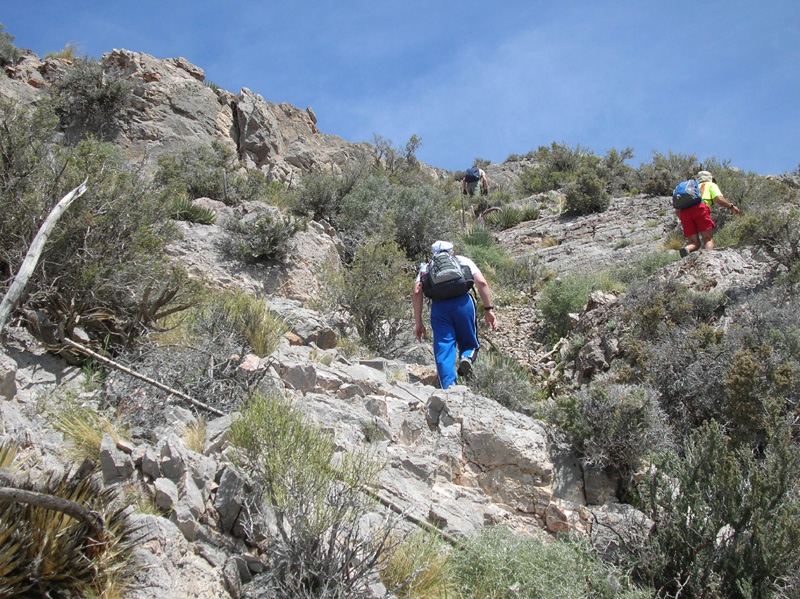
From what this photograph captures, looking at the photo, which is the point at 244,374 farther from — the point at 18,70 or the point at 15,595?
the point at 18,70

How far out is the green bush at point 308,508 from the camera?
287cm

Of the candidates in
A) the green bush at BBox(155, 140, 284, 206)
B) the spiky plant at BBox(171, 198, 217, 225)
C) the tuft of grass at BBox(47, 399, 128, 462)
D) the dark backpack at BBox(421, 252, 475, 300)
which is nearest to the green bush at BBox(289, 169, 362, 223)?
the green bush at BBox(155, 140, 284, 206)

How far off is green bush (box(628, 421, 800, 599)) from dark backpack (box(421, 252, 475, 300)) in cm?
305

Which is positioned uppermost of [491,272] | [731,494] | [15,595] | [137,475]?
[491,272]

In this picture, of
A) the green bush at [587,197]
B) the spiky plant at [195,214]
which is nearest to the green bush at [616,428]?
the spiky plant at [195,214]

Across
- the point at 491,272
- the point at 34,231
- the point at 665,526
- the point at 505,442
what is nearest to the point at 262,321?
the point at 34,231

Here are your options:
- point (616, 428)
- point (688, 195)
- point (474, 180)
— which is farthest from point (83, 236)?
point (474, 180)

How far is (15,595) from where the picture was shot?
2.32 m

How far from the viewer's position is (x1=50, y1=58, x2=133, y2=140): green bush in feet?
45.3

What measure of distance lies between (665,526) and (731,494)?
0.49 m

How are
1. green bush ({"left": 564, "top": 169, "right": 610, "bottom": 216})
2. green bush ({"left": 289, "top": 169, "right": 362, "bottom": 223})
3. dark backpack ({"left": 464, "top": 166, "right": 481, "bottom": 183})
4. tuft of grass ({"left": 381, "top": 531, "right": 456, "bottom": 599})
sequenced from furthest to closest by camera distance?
dark backpack ({"left": 464, "top": 166, "right": 481, "bottom": 183}) < green bush ({"left": 564, "top": 169, "right": 610, "bottom": 216}) < green bush ({"left": 289, "top": 169, "right": 362, "bottom": 223}) < tuft of grass ({"left": 381, "top": 531, "right": 456, "bottom": 599})

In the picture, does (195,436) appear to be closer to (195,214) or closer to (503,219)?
(195,214)

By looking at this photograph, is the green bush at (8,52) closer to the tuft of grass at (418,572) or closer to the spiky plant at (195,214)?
the spiky plant at (195,214)

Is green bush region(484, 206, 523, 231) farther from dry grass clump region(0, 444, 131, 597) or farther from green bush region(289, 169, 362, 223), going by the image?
dry grass clump region(0, 444, 131, 597)
